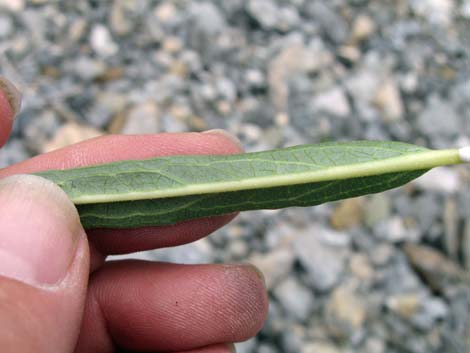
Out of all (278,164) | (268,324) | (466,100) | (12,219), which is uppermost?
(278,164)

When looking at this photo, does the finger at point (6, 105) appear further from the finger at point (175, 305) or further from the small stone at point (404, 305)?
the small stone at point (404, 305)

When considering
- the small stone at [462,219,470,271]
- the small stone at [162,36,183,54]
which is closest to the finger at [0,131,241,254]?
the small stone at [162,36,183,54]

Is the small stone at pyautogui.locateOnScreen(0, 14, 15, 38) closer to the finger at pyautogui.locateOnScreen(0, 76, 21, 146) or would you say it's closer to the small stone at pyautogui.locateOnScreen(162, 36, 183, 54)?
the small stone at pyautogui.locateOnScreen(162, 36, 183, 54)

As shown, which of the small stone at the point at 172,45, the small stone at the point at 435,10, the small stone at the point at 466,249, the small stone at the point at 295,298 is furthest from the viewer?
the small stone at the point at 435,10

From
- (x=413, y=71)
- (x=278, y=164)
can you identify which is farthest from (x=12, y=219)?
(x=413, y=71)

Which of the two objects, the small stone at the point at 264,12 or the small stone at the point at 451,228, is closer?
the small stone at the point at 451,228

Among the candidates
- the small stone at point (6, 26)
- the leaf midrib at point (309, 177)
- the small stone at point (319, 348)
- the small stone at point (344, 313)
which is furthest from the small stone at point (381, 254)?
the small stone at point (6, 26)

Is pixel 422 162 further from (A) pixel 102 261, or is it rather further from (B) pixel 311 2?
(B) pixel 311 2
